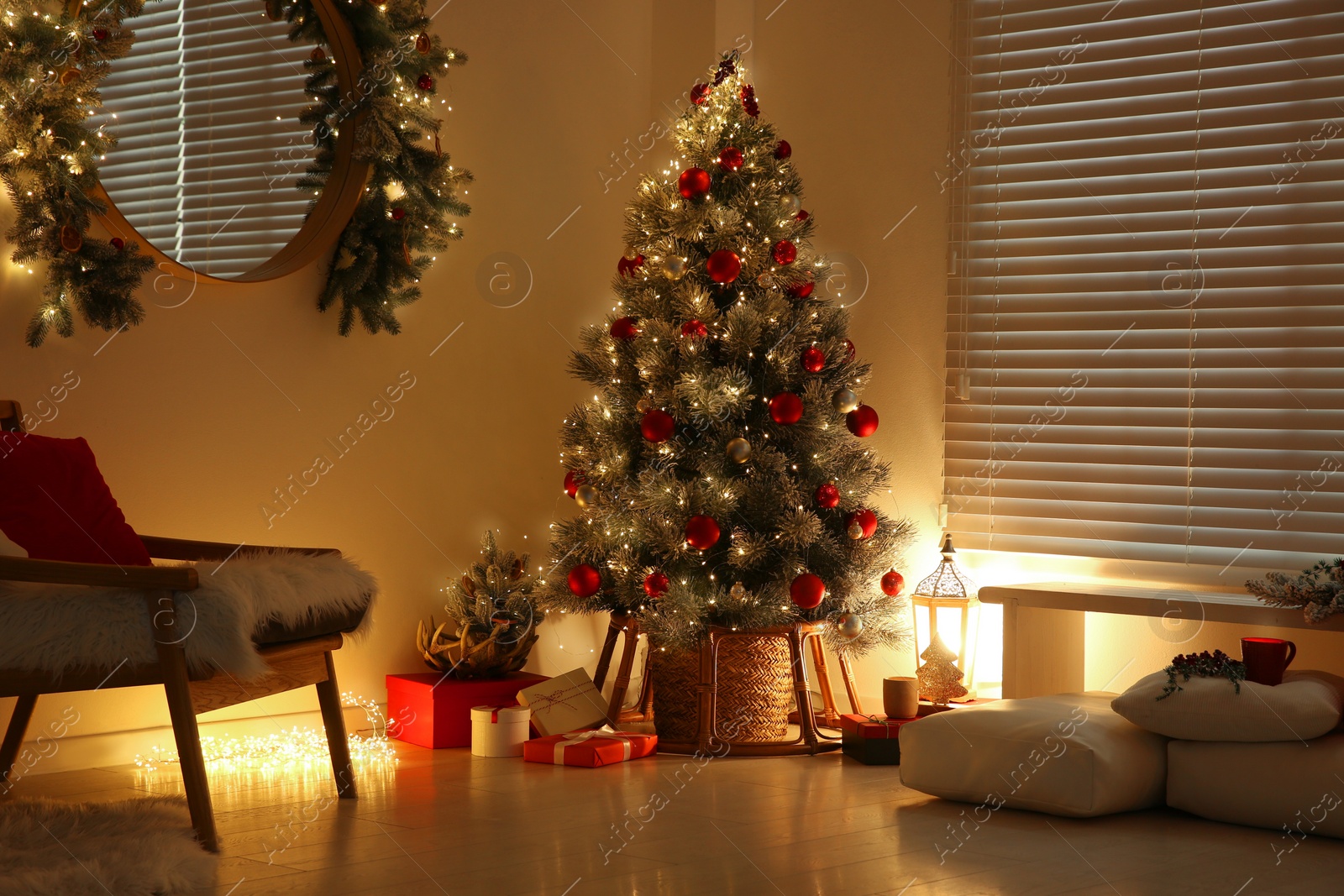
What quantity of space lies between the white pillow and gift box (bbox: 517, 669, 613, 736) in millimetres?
1391

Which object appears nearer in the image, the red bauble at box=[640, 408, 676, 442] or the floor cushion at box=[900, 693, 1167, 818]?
the floor cushion at box=[900, 693, 1167, 818]

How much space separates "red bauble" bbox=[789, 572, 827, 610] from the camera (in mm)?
3199

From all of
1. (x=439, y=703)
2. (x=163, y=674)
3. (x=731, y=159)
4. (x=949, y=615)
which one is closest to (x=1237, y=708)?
(x=949, y=615)

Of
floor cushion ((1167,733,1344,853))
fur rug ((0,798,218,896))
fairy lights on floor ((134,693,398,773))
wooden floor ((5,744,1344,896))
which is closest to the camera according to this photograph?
fur rug ((0,798,218,896))

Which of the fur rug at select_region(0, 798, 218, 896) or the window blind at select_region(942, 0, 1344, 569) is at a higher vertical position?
the window blind at select_region(942, 0, 1344, 569)

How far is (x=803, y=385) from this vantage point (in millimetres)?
3398

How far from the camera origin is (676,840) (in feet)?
7.79

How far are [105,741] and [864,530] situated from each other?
1994 millimetres

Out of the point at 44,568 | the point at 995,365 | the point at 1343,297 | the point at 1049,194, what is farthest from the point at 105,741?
the point at 1343,297

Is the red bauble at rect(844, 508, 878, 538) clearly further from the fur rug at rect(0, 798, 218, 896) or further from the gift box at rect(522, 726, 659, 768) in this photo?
the fur rug at rect(0, 798, 218, 896)

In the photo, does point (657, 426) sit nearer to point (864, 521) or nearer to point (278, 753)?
point (864, 521)

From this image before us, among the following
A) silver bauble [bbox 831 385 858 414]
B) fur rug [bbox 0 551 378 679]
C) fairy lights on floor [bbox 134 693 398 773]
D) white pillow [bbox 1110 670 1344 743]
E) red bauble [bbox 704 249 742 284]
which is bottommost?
fairy lights on floor [bbox 134 693 398 773]

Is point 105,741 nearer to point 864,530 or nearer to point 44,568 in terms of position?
point 44,568

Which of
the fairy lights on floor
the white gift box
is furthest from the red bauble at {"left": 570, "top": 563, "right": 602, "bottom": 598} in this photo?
the fairy lights on floor
